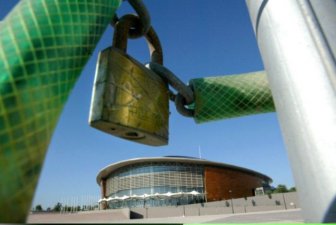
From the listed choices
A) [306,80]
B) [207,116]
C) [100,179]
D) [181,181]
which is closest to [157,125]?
[207,116]

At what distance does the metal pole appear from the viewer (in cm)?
98

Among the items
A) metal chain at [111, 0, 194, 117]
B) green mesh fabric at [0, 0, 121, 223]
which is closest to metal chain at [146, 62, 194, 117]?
metal chain at [111, 0, 194, 117]

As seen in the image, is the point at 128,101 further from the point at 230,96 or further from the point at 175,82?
the point at 230,96

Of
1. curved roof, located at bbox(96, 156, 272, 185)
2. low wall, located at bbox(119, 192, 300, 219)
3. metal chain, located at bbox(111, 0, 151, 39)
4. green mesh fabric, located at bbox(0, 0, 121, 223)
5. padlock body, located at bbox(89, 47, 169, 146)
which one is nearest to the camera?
green mesh fabric, located at bbox(0, 0, 121, 223)

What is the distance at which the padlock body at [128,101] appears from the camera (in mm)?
1776

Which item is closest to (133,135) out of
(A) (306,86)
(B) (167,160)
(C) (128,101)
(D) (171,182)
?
(C) (128,101)

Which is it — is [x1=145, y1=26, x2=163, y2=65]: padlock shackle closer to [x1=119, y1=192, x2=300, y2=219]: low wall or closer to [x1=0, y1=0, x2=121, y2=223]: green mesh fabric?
[x1=0, y1=0, x2=121, y2=223]: green mesh fabric

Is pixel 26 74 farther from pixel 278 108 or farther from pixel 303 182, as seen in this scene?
pixel 303 182

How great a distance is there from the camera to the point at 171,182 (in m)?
44.8

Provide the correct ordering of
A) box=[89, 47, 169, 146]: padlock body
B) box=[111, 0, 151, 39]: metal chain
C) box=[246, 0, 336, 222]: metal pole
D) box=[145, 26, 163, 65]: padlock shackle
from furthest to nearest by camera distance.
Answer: box=[145, 26, 163, 65]: padlock shackle
box=[111, 0, 151, 39]: metal chain
box=[89, 47, 169, 146]: padlock body
box=[246, 0, 336, 222]: metal pole

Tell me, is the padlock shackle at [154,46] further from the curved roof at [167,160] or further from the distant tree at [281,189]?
the distant tree at [281,189]

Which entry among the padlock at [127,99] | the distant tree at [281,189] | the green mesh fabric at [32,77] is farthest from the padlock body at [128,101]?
the distant tree at [281,189]

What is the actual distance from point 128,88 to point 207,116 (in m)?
A: 0.84

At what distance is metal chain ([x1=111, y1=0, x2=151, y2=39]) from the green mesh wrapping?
58 cm
